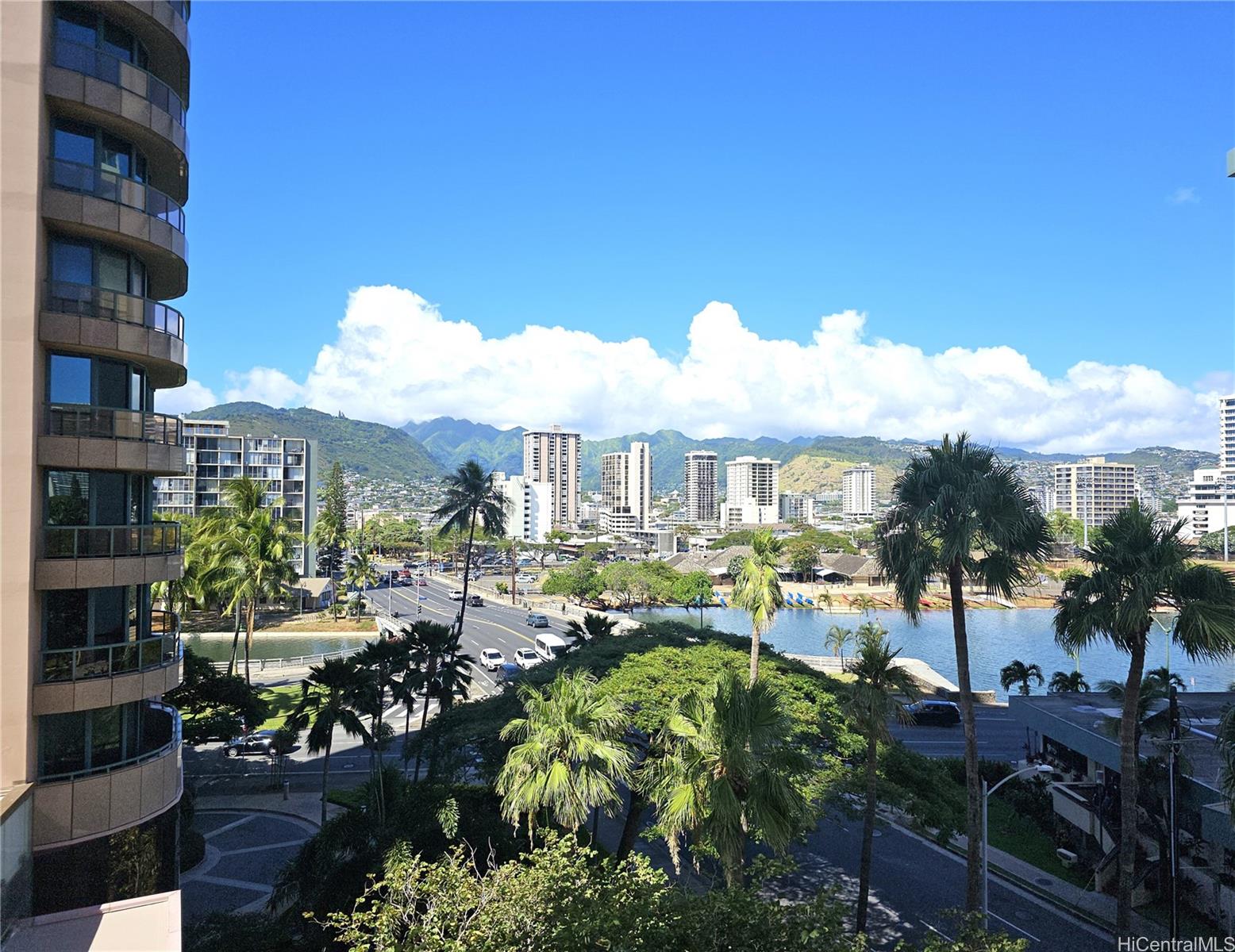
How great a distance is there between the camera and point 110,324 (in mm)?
13492

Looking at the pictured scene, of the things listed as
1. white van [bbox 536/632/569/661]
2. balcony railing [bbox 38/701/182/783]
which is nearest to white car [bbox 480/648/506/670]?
white van [bbox 536/632/569/661]

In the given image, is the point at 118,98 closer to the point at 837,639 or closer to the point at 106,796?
the point at 106,796

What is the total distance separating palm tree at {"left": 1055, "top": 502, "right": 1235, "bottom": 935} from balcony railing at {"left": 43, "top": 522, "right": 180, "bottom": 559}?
63.2 ft

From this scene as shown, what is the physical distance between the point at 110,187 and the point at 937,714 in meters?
42.9

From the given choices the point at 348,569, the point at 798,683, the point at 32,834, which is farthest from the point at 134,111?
the point at 348,569

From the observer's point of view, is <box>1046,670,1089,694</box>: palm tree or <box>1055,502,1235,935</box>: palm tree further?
<box>1046,670,1089,694</box>: palm tree

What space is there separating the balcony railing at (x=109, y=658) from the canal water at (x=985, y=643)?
53.8m

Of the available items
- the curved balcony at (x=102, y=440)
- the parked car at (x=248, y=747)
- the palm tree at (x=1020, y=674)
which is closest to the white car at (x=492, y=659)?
the parked car at (x=248, y=747)

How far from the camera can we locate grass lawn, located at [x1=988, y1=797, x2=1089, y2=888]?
23.8 meters

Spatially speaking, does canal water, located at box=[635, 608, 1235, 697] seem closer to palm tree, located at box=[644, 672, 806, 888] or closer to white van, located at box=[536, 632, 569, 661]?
white van, located at box=[536, 632, 569, 661]

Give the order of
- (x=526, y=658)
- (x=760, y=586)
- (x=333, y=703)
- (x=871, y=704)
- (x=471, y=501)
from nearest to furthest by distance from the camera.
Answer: (x=871, y=704) < (x=333, y=703) < (x=760, y=586) < (x=471, y=501) < (x=526, y=658)

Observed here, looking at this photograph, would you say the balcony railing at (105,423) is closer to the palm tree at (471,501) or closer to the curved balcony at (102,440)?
the curved balcony at (102,440)

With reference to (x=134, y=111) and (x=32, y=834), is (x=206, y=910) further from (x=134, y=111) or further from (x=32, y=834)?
(x=134, y=111)

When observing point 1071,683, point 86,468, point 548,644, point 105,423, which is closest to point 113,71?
point 105,423
